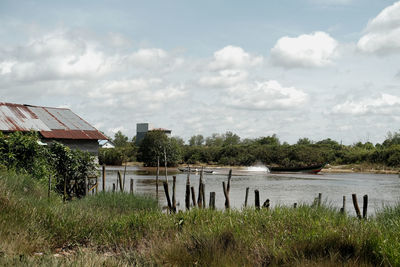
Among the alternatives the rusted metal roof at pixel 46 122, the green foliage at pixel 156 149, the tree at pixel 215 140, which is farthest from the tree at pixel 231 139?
the rusted metal roof at pixel 46 122

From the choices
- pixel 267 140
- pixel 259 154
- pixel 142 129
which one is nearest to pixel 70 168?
pixel 259 154

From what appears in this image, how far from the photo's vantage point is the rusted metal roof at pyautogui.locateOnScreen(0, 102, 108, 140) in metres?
24.2

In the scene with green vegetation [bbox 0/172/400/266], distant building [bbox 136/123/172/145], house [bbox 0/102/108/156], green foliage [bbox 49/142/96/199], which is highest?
distant building [bbox 136/123/172/145]

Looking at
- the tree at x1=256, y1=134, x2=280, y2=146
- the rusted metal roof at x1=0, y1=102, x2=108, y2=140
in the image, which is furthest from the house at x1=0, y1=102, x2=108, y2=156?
the tree at x1=256, y1=134, x2=280, y2=146

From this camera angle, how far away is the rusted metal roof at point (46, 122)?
2423 cm

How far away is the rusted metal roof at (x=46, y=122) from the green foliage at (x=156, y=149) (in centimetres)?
4403

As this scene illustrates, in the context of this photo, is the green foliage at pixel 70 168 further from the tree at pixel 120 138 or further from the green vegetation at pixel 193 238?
the tree at pixel 120 138

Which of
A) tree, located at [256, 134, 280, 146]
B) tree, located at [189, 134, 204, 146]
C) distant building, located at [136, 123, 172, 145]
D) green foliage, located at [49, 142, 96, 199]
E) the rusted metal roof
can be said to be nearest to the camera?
green foliage, located at [49, 142, 96, 199]

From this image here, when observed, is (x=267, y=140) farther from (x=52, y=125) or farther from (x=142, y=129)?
(x=52, y=125)

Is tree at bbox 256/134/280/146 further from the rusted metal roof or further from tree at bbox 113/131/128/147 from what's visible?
the rusted metal roof

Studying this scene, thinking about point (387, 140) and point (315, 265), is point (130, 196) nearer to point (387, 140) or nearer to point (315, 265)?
point (315, 265)

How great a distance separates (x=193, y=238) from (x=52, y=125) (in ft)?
66.5

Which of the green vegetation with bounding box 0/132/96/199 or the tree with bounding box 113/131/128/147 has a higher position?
the tree with bounding box 113/131/128/147

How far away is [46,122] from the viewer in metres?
26.5
